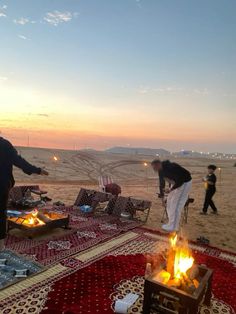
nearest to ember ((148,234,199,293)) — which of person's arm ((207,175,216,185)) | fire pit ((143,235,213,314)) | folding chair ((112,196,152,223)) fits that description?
fire pit ((143,235,213,314))

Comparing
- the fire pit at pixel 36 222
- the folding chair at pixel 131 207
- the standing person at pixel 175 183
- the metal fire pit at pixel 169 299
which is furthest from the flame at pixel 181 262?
the folding chair at pixel 131 207

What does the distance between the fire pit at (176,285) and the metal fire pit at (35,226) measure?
12.2 ft

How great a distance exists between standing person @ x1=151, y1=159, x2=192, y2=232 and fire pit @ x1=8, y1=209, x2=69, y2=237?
3002 millimetres

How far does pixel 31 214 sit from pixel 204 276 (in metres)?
5.14

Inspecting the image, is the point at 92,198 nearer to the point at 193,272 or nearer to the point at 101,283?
the point at 101,283

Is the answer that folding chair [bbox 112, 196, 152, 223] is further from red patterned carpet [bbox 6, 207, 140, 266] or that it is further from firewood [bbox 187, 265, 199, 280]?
firewood [bbox 187, 265, 199, 280]

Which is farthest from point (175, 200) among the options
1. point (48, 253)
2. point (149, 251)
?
point (48, 253)

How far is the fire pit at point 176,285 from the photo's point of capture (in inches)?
164

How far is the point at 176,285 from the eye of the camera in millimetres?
4477

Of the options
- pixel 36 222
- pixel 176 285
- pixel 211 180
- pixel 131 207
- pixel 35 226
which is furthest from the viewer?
pixel 211 180

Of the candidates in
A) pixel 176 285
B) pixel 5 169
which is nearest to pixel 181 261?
pixel 176 285

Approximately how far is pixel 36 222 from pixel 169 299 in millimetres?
4847

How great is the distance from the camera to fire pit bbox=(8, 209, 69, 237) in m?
7.79

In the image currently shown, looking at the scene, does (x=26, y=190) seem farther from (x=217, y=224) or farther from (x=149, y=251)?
(x=217, y=224)
